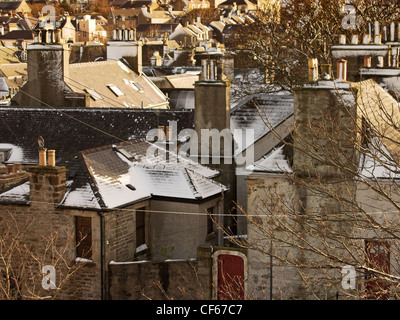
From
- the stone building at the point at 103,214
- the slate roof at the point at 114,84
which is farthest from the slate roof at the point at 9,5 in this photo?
the stone building at the point at 103,214

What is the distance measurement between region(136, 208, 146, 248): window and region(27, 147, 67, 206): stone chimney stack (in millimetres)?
2365

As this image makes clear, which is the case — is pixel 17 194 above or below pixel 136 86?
below

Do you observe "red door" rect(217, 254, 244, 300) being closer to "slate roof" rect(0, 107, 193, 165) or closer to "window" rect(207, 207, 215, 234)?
"window" rect(207, 207, 215, 234)

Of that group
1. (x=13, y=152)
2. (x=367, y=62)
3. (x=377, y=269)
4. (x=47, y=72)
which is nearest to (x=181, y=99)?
(x=47, y=72)

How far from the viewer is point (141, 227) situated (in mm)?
22750

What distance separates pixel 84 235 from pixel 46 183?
177 centimetres

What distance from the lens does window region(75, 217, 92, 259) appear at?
69.3ft

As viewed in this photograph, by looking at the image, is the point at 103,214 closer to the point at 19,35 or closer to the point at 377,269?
the point at 377,269

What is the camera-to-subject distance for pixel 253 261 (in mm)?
19781

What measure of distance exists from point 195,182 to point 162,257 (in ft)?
7.81

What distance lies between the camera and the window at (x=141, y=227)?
22578 mm

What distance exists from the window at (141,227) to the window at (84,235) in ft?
5.88
